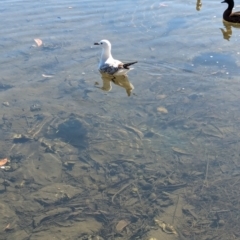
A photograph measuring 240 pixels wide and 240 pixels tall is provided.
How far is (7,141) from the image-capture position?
7.66m

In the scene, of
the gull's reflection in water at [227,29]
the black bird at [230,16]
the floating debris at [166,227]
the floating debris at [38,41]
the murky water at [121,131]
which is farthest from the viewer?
the black bird at [230,16]

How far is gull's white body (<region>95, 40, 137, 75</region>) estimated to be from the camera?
9.76 meters

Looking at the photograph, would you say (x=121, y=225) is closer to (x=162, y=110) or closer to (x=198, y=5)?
(x=162, y=110)

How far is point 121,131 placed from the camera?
25.8 ft

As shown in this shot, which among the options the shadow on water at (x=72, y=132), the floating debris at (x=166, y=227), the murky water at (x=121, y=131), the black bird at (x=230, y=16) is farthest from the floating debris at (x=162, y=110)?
the black bird at (x=230, y=16)

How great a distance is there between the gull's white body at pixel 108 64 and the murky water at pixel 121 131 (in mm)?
210

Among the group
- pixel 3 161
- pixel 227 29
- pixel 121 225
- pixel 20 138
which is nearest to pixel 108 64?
pixel 20 138

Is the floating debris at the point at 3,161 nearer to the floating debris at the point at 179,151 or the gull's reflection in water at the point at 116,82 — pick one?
the floating debris at the point at 179,151

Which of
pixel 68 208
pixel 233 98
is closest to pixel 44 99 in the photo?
pixel 68 208

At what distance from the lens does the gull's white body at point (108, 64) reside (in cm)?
976

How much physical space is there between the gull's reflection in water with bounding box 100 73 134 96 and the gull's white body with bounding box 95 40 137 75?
124 mm

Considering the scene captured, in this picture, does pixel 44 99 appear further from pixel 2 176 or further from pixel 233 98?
pixel 233 98

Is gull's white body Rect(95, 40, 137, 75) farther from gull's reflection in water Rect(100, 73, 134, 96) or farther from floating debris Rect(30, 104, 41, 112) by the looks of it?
floating debris Rect(30, 104, 41, 112)

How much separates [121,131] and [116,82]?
7.54 ft
